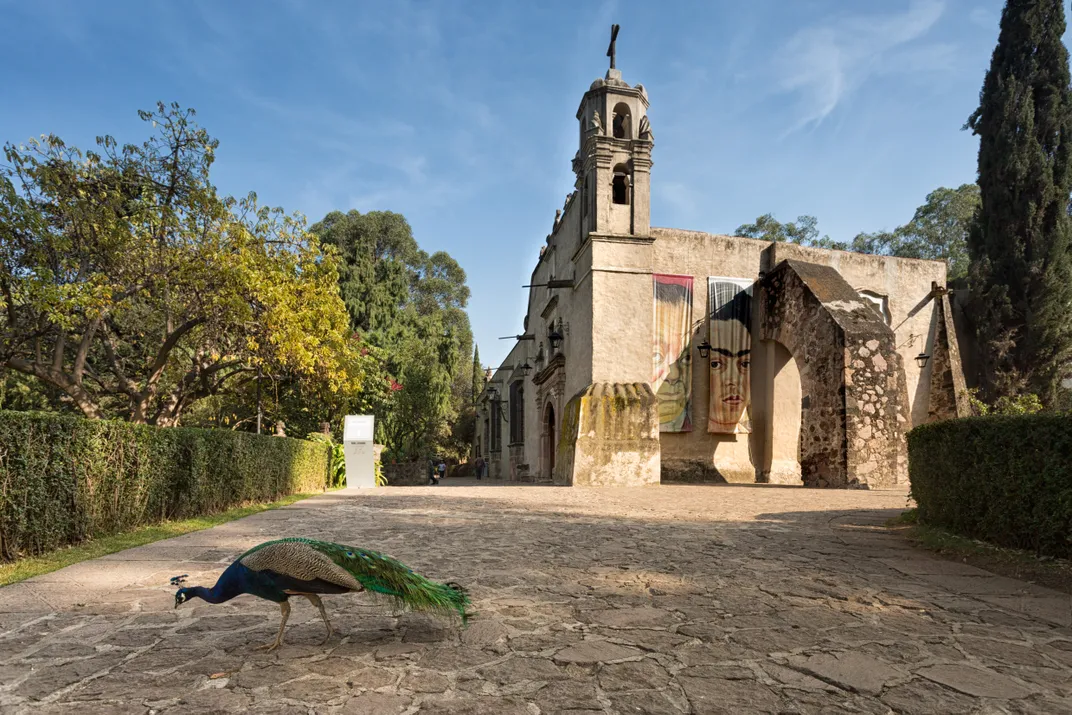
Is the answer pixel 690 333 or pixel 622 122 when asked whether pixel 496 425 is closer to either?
A: pixel 690 333

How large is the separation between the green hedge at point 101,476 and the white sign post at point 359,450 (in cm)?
813

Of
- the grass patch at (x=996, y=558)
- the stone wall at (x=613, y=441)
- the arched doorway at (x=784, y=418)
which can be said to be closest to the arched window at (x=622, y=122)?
the arched doorway at (x=784, y=418)

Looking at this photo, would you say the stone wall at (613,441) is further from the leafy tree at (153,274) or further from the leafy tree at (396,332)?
the leafy tree at (396,332)

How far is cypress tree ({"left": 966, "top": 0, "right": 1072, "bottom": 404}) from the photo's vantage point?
19531 mm

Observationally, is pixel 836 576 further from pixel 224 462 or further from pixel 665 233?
pixel 665 233

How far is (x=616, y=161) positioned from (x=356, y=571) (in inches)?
663

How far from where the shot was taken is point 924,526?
6.54 m

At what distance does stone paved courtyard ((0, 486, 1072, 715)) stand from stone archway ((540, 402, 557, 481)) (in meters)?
16.2

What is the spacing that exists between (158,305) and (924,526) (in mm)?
13867

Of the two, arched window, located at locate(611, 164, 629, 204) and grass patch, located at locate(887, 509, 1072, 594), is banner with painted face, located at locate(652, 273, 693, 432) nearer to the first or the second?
arched window, located at locate(611, 164, 629, 204)

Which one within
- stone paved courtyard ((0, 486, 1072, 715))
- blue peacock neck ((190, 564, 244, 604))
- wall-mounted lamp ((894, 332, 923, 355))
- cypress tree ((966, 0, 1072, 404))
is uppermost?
cypress tree ((966, 0, 1072, 404))

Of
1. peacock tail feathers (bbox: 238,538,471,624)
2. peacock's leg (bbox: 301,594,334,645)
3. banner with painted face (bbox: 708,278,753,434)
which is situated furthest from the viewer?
banner with painted face (bbox: 708,278,753,434)

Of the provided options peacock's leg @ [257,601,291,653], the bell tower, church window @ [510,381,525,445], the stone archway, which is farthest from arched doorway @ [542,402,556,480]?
peacock's leg @ [257,601,291,653]

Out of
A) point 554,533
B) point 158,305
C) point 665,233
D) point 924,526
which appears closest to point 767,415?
point 665,233
